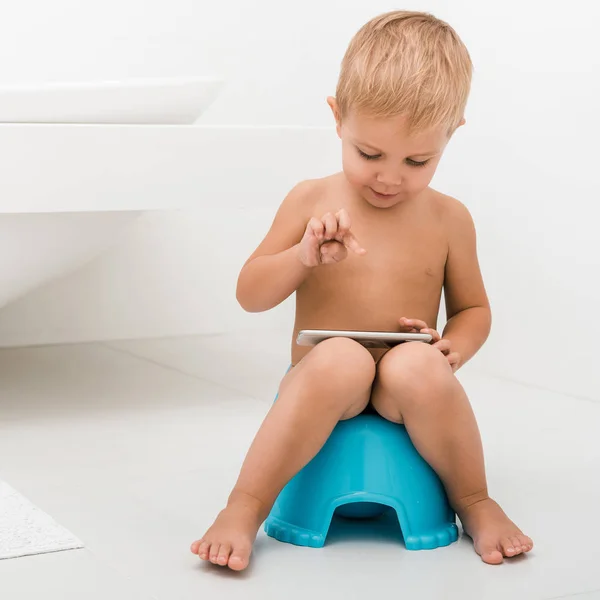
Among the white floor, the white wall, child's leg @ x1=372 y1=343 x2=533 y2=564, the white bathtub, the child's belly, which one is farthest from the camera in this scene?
the white wall

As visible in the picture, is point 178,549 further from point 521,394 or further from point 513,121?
point 513,121

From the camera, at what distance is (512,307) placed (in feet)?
7.67

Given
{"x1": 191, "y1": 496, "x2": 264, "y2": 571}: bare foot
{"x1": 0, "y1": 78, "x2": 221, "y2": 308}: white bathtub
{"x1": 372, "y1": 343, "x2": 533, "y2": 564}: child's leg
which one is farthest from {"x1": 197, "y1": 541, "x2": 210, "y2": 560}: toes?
{"x1": 0, "y1": 78, "x2": 221, "y2": 308}: white bathtub

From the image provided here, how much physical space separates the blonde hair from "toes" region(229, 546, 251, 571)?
1.70ft

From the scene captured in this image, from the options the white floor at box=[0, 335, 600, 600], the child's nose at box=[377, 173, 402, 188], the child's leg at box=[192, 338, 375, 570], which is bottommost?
the white floor at box=[0, 335, 600, 600]

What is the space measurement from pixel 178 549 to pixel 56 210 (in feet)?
2.20

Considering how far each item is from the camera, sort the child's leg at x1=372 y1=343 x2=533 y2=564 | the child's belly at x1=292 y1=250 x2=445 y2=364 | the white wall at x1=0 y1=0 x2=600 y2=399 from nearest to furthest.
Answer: the child's leg at x1=372 y1=343 x2=533 y2=564 < the child's belly at x1=292 y1=250 x2=445 y2=364 < the white wall at x1=0 y1=0 x2=600 y2=399

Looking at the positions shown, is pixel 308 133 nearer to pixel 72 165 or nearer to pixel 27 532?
pixel 72 165

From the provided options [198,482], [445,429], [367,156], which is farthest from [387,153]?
[198,482]

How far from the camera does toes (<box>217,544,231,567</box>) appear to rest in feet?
3.68

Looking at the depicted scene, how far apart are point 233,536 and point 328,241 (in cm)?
35

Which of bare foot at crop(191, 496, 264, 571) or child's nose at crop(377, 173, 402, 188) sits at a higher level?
child's nose at crop(377, 173, 402, 188)

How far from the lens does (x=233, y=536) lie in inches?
45.6

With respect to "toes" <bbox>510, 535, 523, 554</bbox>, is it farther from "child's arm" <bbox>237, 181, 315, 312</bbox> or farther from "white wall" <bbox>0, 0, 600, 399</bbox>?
"white wall" <bbox>0, 0, 600, 399</bbox>
